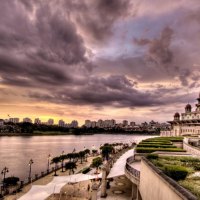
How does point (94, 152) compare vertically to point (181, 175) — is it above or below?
below

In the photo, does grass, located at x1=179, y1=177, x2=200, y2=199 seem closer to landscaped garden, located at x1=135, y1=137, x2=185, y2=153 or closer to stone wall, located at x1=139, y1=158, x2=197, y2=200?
stone wall, located at x1=139, y1=158, x2=197, y2=200

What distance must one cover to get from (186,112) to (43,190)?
6900 cm

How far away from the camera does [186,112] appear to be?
82.9 meters

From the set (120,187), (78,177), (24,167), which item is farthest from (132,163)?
(24,167)

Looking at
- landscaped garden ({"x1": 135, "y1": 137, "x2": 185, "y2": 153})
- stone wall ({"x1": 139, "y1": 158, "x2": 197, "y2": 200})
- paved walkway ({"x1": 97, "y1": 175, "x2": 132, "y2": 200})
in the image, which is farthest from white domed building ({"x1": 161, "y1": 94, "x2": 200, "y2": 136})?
stone wall ({"x1": 139, "y1": 158, "x2": 197, "y2": 200})

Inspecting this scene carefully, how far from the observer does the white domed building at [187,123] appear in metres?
72.5

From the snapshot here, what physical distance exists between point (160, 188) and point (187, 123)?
70.3m

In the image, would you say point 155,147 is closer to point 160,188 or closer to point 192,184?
point 160,188

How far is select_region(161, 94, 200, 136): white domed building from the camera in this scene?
72500 mm

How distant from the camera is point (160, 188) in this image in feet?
40.1

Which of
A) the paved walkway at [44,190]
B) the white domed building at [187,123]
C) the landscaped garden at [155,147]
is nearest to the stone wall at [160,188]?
the paved walkway at [44,190]

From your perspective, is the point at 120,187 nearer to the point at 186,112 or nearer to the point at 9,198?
the point at 9,198

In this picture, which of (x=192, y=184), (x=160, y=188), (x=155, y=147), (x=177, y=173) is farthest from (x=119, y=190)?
(x=192, y=184)

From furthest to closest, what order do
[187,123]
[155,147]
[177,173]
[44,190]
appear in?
[187,123], [155,147], [44,190], [177,173]
